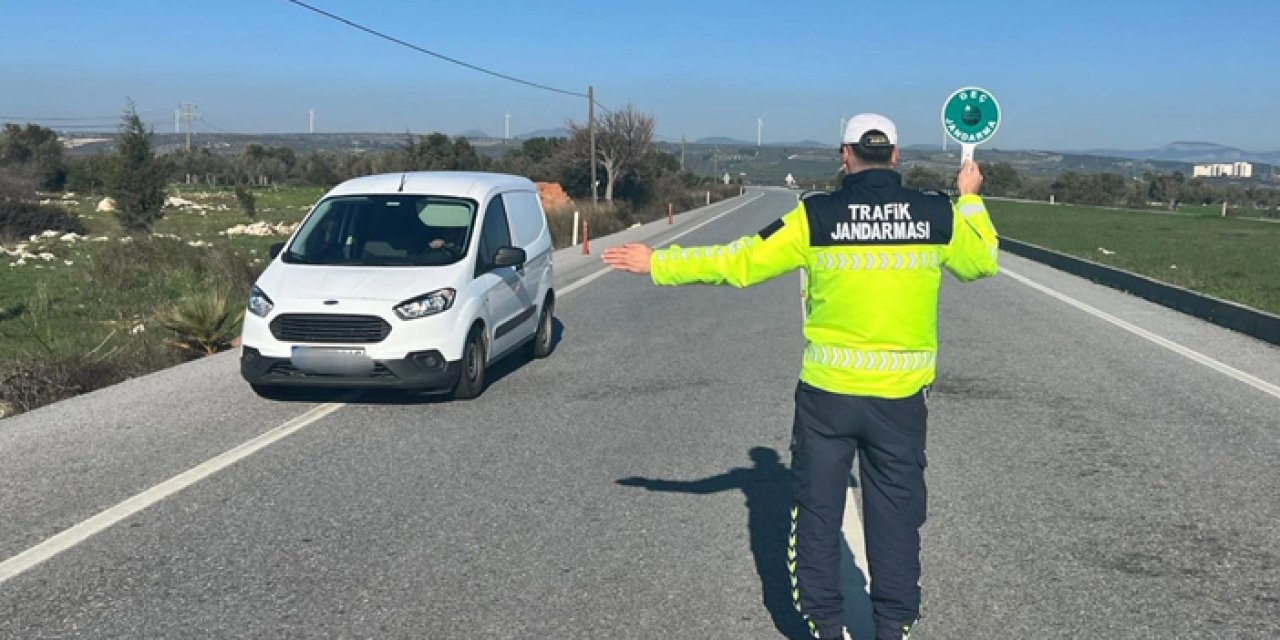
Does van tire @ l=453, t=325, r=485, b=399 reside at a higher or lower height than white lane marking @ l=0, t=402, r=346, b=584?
higher

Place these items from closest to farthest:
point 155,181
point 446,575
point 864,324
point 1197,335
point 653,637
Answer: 1. point 864,324
2. point 653,637
3. point 446,575
4. point 1197,335
5. point 155,181

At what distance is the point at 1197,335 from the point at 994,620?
10.6 metres

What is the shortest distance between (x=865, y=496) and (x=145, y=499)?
166 inches

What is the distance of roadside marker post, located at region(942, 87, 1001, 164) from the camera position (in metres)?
9.32

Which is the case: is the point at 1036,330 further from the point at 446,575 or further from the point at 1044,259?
the point at 1044,259

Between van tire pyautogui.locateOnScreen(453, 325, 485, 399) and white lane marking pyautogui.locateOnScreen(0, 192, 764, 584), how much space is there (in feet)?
3.17

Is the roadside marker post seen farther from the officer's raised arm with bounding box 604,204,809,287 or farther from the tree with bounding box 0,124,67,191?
the tree with bounding box 0,124,67,191

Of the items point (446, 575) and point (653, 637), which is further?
point (446, 575)

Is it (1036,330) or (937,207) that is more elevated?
(937,207)

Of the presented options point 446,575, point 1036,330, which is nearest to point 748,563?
point 446,575

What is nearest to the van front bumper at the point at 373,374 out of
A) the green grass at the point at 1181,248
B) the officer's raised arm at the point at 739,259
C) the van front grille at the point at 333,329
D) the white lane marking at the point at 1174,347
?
the van front grille at the point at 333,329

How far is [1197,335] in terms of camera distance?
44.3 feet

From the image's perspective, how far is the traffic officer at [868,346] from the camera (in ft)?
11.9

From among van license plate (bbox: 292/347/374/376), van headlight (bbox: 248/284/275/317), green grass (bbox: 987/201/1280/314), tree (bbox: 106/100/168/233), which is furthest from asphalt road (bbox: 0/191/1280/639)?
tree (bbox: 106/100/168/233)
